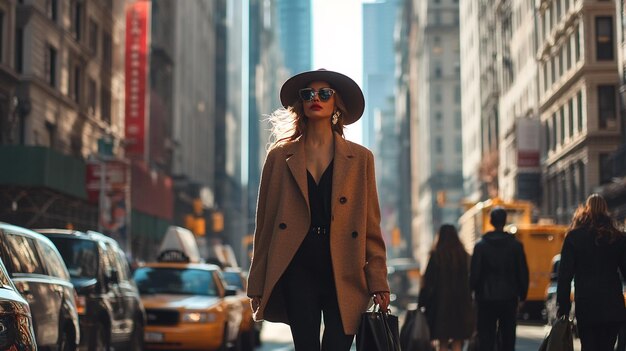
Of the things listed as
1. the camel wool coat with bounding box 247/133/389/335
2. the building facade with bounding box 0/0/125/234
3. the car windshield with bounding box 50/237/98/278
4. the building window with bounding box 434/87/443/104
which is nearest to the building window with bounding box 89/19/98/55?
the building facade with bounding box 0/0/125/234

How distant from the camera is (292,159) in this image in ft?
21.2

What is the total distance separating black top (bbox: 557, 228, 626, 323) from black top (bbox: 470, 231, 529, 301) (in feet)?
8.57

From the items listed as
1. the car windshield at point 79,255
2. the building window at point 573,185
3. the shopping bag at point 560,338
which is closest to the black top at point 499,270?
the shopping bag at point 560,338

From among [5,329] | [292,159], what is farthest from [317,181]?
[5,329]

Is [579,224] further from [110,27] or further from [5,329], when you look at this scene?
[110,27]

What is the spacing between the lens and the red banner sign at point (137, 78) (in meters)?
59.4

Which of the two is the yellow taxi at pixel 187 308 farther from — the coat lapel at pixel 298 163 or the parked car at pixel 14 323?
the coat lapel at pixel 298 163

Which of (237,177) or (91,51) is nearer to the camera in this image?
(91,51)

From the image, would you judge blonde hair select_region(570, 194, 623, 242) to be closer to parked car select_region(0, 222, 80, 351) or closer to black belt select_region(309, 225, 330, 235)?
black belt select_region(309, 225, 330, 235)

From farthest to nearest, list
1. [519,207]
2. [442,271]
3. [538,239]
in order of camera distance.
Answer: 1. [519,207]
2. [538,239]
3. [442,271]

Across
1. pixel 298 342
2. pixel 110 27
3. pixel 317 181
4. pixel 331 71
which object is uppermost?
pixel 110 27

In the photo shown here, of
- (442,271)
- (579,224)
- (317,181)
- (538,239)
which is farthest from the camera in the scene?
(538,239)

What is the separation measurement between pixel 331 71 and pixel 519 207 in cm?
3640

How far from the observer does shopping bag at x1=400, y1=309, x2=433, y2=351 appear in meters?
12.8
